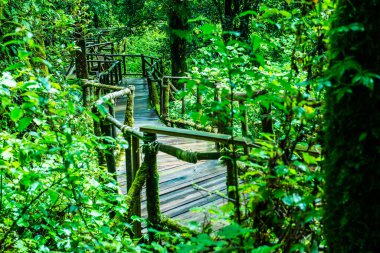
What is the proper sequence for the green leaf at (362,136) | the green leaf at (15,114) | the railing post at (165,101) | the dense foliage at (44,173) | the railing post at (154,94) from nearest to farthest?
1. the green leaf at (362,136)
2. the green leaf at (15,114)
3. the dense foliage at (44,173)
4. the railing post at (165,101)
5. the railing post at (154,94)

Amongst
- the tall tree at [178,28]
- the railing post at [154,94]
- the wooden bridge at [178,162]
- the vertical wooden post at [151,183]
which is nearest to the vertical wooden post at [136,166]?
the wooden bridge at [178,162]

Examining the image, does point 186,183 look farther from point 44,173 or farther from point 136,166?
point 44,173

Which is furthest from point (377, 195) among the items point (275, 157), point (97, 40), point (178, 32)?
point (97, 40)

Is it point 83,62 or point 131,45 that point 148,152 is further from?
point 131,45

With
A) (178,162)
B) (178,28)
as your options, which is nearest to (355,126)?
(178,162)

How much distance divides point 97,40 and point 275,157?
20.3 meters

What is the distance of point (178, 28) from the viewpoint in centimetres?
1455

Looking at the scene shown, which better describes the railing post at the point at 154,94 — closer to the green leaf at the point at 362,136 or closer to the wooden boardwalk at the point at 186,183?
the wooden boardwalk at the point at 186,183

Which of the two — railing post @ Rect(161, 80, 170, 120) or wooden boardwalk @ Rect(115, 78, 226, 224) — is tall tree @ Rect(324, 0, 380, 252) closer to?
wooden boardwalk @ Rect(115, 78, 226, 224)

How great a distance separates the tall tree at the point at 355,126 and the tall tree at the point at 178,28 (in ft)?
36.2

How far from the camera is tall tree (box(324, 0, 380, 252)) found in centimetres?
156

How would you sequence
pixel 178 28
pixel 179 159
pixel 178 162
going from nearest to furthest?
pixel 179 159
pixel 178 162
pixel 178 28

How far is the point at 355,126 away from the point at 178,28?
531 inches

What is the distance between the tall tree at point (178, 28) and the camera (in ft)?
44.0
